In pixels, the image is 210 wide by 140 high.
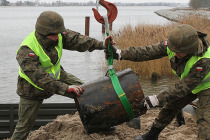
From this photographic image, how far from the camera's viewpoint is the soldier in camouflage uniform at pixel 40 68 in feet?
12.4

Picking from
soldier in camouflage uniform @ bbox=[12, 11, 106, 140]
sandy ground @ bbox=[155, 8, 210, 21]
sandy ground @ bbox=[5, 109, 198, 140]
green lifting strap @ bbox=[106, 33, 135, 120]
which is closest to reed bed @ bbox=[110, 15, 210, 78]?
sandy ground @ bbox=[5, 109, 198, 140]

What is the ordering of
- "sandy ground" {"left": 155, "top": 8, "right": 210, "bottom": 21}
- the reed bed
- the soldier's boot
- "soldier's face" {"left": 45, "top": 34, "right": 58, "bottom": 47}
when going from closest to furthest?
"soldier's face" {"left": 45, "top": 34, "right": 58, "bottom": 47}
the soldier's boot
the reed bed
"sandy ground" {"left": 155, "top": 8, "right": 210, "bottom": 21}

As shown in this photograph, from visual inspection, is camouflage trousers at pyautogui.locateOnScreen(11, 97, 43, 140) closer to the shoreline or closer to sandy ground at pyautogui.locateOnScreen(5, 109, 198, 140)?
sandy ground at pyautogui.locateOnScreen(5, 109, 198, 140)

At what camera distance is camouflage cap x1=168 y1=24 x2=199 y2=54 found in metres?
3.58

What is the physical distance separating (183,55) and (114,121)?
3.67 feet

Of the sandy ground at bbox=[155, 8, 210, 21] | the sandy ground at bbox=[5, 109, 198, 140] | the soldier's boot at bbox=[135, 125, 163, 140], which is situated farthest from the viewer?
the sandy ground at bbox=[155, 8, 210, 21]

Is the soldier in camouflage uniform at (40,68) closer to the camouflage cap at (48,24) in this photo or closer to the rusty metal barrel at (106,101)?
the camouflage cap at (48,24)

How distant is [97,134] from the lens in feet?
15.1

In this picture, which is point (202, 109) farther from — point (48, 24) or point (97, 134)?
point (48, 24)

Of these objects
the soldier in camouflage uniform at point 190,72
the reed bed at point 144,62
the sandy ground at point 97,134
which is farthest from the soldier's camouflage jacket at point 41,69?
the reed bed at point 144,62

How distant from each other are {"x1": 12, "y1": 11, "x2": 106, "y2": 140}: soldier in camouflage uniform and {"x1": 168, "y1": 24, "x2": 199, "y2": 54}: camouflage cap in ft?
3.93

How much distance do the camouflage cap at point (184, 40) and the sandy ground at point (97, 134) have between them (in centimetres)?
158

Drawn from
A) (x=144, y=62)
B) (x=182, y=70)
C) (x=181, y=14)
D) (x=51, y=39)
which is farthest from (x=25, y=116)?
(x=181, y=14)

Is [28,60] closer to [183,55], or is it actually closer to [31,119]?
[31,119]
